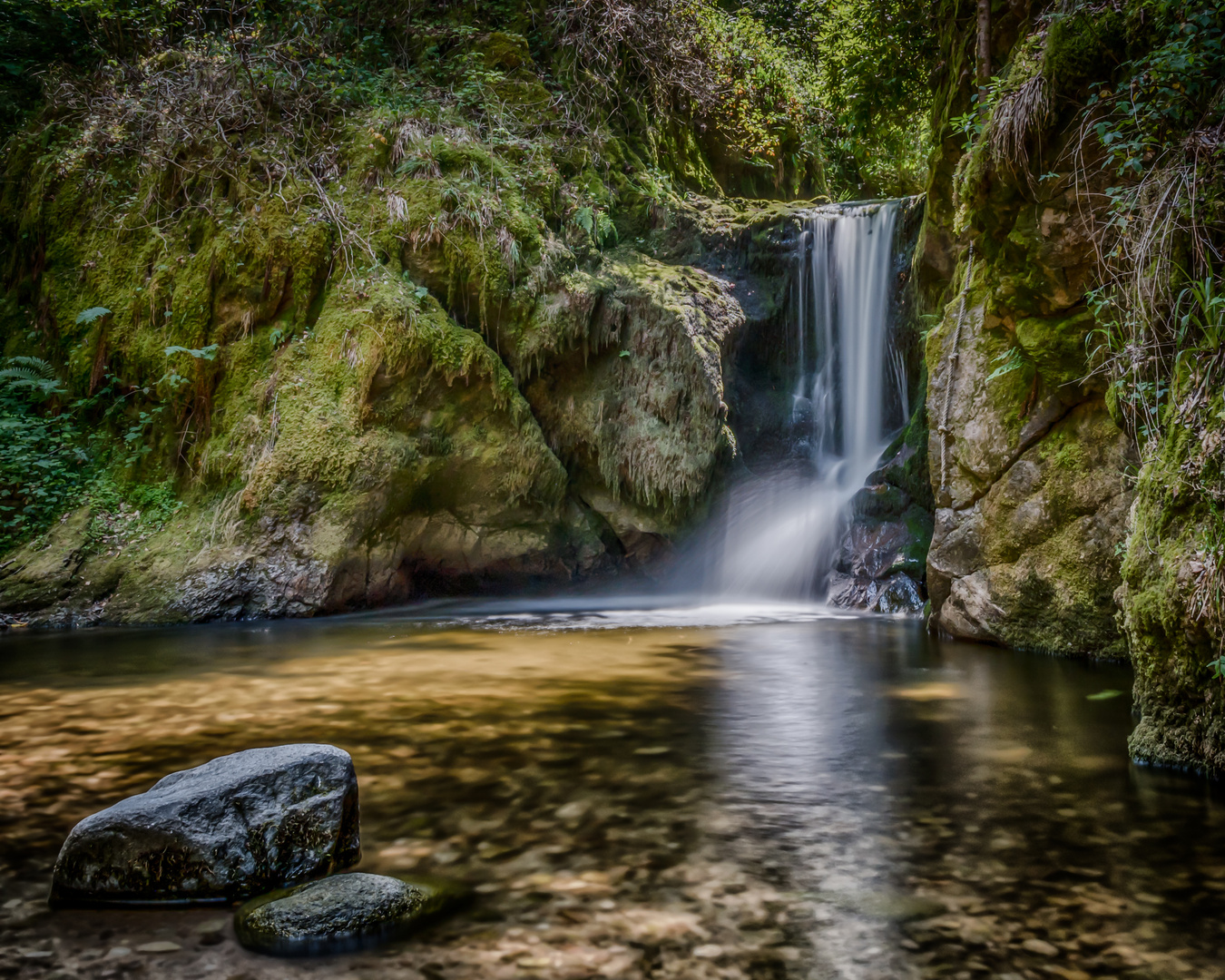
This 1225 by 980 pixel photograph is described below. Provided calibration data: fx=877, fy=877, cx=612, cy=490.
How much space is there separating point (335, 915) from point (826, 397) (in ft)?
34.3

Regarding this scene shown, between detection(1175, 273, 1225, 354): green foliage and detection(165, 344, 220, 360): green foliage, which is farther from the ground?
detection(165, 344, 220, 360): green foliage

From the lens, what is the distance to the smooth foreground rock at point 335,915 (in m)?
2.41

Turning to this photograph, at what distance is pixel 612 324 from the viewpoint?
1086 cm

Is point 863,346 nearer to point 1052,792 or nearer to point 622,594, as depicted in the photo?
point 622,594

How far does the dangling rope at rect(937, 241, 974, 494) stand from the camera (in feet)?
24.3

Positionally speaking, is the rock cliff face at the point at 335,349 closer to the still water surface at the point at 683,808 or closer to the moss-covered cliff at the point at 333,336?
the moss-covered cliff at the point at 333,336

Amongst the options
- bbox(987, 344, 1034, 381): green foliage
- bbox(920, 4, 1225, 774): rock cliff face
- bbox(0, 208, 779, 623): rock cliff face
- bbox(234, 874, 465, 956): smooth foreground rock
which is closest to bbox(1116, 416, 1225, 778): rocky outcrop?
bbox(920, 4, 1225, 774): rock cliff face

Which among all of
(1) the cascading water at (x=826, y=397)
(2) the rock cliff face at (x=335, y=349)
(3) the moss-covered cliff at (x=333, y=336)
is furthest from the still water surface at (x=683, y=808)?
(1) the cascading water at (x=826, y=397)

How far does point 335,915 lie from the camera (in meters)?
2.47

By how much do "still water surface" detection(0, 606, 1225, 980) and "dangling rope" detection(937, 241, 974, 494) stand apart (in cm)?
161

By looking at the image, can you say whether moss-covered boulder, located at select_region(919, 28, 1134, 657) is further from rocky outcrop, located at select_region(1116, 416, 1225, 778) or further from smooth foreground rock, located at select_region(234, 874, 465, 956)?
smooth foreground rock, located at select_region(234, 874, 465, 956)

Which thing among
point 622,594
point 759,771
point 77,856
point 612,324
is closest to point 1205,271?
point 759,771

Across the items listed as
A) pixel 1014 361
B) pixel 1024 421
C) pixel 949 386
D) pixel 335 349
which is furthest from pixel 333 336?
pixel 1024 421

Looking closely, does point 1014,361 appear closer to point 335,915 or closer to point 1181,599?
point 1181,599
